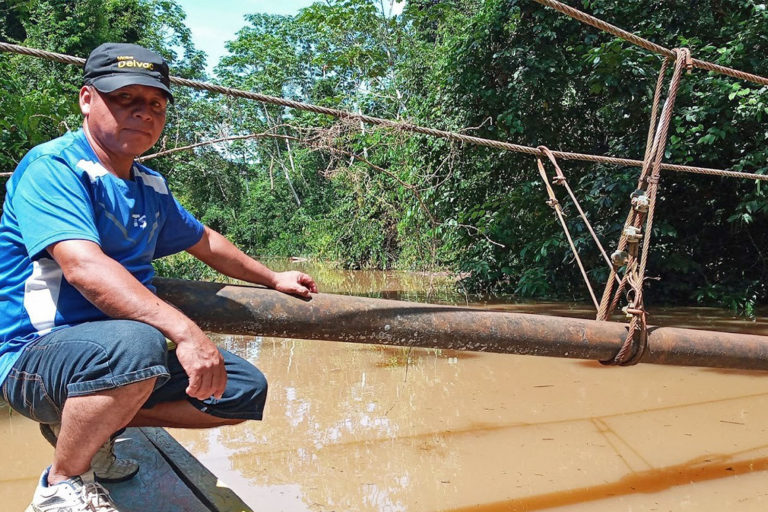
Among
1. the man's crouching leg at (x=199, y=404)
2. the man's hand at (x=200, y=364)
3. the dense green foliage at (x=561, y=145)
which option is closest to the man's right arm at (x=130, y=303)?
the man's hand at (x=200, y=364)

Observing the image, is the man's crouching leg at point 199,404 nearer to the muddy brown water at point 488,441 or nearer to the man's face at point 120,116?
the man's face at point 120,116

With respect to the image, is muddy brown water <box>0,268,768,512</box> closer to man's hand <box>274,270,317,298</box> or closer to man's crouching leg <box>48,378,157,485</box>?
man's hand <box>274,270,317,298</box>

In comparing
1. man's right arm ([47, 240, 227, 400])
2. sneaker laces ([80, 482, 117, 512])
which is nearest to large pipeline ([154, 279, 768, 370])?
man's right arm ([47, 240, 227, 400])

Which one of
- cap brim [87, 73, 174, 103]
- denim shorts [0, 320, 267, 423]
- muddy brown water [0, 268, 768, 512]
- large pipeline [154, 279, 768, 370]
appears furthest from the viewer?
muddy brown water [0, 268, 768, 512]

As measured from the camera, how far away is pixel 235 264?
174cm

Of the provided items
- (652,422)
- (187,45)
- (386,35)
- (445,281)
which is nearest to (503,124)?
(445,281)

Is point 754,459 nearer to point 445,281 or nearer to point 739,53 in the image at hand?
point 739,53

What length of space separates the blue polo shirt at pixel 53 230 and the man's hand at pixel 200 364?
24 centimetres

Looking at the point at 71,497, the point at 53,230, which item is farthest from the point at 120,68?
the point at 71,497

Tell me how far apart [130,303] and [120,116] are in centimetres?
45

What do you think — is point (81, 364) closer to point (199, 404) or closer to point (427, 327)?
point (199, 404)

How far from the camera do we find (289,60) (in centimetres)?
2378

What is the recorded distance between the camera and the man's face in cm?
135

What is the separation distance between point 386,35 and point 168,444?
1284cm
